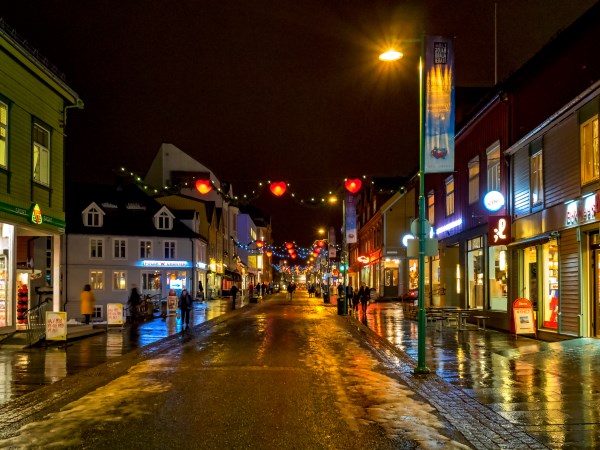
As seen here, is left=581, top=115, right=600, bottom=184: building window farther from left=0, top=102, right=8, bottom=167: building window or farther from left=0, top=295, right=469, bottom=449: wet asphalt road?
left=0, top=102, right=8, bottom=167: building window

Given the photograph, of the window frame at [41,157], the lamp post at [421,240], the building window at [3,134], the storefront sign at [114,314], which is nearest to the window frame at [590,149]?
the lamp post at [421,240]

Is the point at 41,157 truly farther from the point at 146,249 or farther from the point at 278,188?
the point at 146,249

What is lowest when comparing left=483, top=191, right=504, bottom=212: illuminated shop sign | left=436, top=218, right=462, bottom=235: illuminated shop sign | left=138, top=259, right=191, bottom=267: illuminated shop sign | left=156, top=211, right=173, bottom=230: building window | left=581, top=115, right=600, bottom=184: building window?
left=138, top=259, right=191, bottom=267: illuminated shop sign

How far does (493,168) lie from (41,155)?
49.5 ft

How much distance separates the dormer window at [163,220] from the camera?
5750 cm

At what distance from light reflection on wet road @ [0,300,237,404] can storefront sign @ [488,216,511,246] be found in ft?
36.7

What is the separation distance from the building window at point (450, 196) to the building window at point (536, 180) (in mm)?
9983

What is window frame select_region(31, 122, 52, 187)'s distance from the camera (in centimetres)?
2000

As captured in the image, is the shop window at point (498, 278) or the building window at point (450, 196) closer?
the shop window at point (498, 278)

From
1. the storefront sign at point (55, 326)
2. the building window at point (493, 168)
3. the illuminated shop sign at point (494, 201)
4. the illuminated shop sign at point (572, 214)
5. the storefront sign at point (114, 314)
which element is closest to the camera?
the illuminated shop sign at point (572, 214)

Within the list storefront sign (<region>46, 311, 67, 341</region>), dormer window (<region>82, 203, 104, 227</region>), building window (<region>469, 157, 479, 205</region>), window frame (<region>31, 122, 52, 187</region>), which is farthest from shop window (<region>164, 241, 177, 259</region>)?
storefront sign (<region>46, 311, 67, 341</region>)

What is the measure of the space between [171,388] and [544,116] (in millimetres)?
13410

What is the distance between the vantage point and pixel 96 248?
54.9 metres

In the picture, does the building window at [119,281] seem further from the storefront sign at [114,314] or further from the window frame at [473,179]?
the window frame at [473,179]
